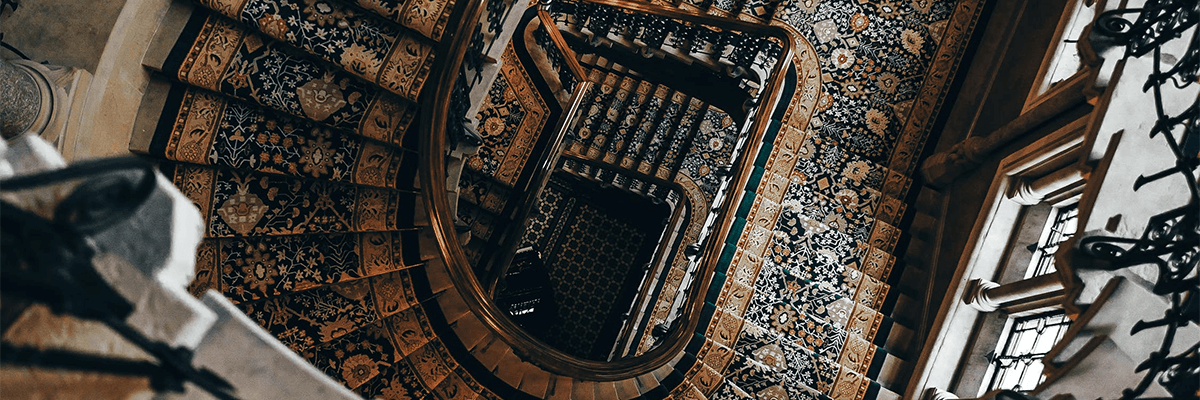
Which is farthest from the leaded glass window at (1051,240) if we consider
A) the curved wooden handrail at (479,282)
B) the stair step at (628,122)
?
the stair step at (628,122)

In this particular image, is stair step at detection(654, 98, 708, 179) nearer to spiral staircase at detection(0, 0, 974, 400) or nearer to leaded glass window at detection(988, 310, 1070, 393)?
spiral staircase at detection(0, 0, 974, 400)

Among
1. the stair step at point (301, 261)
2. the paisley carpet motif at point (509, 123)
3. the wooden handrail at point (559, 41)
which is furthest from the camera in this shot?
the paisley carpet motif at point (509, 123)

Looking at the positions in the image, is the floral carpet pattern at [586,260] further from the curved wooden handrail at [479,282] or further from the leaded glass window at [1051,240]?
the leaded glass window at [1051,240]

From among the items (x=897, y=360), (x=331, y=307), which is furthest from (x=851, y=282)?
(x=331, y=307)

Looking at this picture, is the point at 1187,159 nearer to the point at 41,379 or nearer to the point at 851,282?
the point at 851,282

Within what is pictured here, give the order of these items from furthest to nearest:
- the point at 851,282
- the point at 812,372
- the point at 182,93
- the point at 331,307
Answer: the point at 851,282, the point at 812,372, the point at 331,307, the point at 182,93

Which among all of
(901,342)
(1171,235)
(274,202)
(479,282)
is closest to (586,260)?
(479,282)
